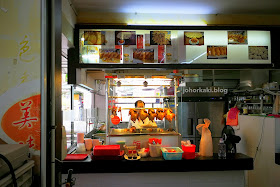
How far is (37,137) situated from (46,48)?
720mm

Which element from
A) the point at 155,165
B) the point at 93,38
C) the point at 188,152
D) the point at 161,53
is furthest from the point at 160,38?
the point at 155,165

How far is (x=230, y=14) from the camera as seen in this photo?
169 inches

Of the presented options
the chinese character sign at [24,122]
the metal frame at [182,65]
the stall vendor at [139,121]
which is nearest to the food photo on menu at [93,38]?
the metal frame at [182,65]

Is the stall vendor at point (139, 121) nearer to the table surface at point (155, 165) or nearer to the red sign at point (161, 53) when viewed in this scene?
the red sign at point (161, 53)

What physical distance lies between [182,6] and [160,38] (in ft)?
2.23

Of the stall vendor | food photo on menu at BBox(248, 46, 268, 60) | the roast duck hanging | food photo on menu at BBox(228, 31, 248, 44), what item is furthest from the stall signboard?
food photo on menu at BBox(248, 46, 268, 60)

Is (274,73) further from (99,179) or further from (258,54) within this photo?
(99,179)

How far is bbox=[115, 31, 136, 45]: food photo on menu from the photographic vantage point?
4020 mm

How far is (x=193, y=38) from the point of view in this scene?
408cm

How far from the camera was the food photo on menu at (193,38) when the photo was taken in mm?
4059

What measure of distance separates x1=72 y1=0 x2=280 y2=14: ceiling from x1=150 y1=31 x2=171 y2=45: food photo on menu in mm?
444

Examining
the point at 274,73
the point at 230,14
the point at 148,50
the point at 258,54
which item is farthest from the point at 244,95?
the point at 148,50

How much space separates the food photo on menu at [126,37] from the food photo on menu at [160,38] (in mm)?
334

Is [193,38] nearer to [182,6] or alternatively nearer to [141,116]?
[182,6]
